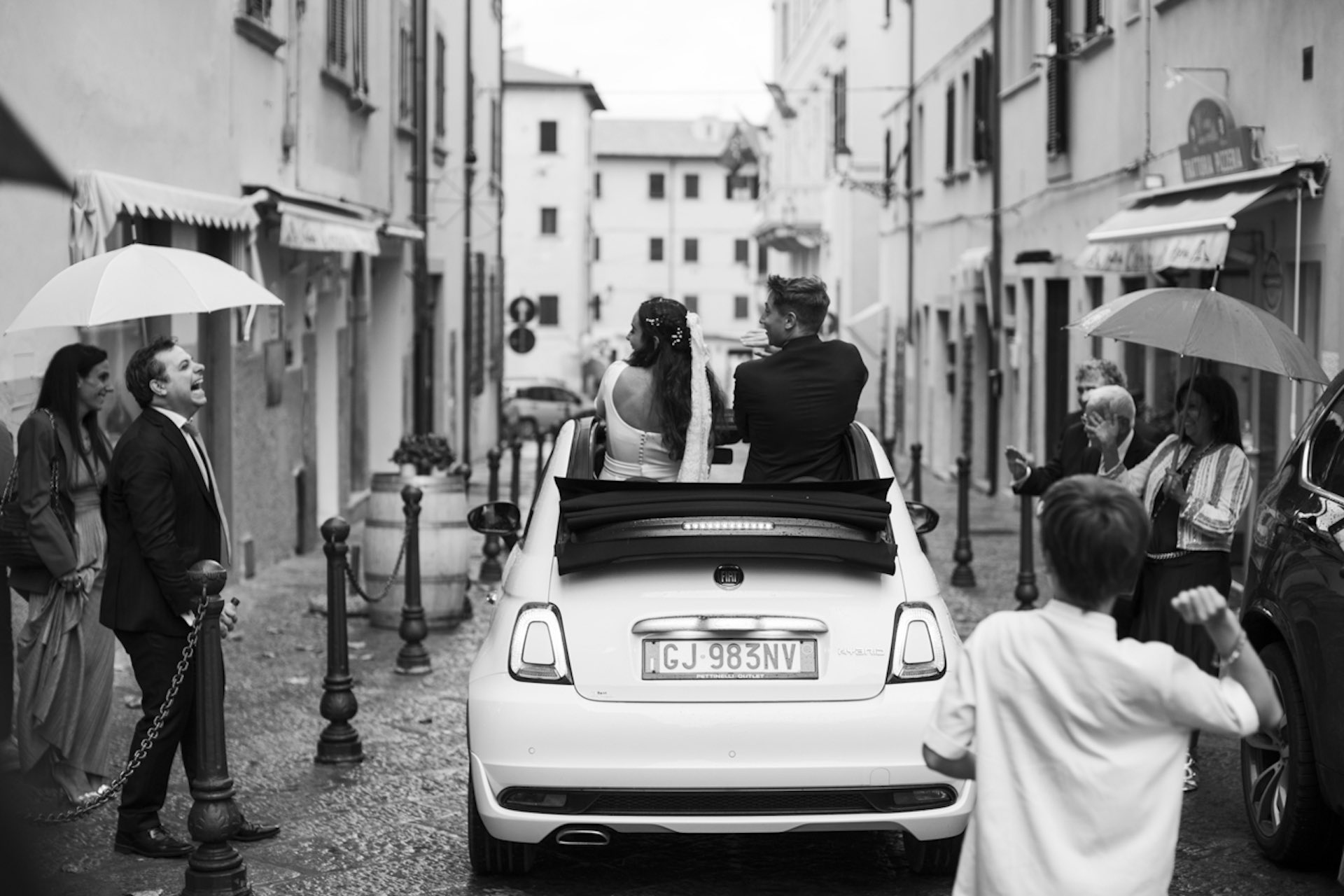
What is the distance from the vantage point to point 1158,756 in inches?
121

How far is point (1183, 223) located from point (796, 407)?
6.96 metres

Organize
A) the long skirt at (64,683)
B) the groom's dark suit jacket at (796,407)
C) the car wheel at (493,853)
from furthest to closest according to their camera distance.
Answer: the long skirt at (64,683) < the groom's dark suit jacket at (796,407) < the car wheel at (493,853)

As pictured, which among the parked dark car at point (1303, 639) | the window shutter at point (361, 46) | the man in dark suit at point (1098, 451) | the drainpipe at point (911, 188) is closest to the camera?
the parked dark car at point (1303, 639)

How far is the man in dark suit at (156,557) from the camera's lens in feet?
20.7

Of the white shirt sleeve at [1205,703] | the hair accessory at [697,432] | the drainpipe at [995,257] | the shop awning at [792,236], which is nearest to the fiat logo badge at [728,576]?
the hair accessory at [697,432]

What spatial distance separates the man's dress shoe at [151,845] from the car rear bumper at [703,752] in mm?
1535

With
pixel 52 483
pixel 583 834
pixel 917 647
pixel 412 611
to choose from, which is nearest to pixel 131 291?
pixel 52 483

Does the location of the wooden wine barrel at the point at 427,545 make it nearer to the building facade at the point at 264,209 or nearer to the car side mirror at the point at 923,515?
the building facade at the point at 264,209

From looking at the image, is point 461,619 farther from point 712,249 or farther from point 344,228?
point 712,249

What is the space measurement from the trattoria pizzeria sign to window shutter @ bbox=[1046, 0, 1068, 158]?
18.9ft

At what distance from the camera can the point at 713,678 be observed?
17.8 ft

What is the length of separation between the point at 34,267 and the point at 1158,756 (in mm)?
7577

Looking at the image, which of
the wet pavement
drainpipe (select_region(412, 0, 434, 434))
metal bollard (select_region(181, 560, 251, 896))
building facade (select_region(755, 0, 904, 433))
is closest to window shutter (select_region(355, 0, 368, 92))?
drainpipe (select_region(412, 0, 434, 434))

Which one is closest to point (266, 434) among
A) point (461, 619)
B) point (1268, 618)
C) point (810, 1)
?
point (461, 619)
